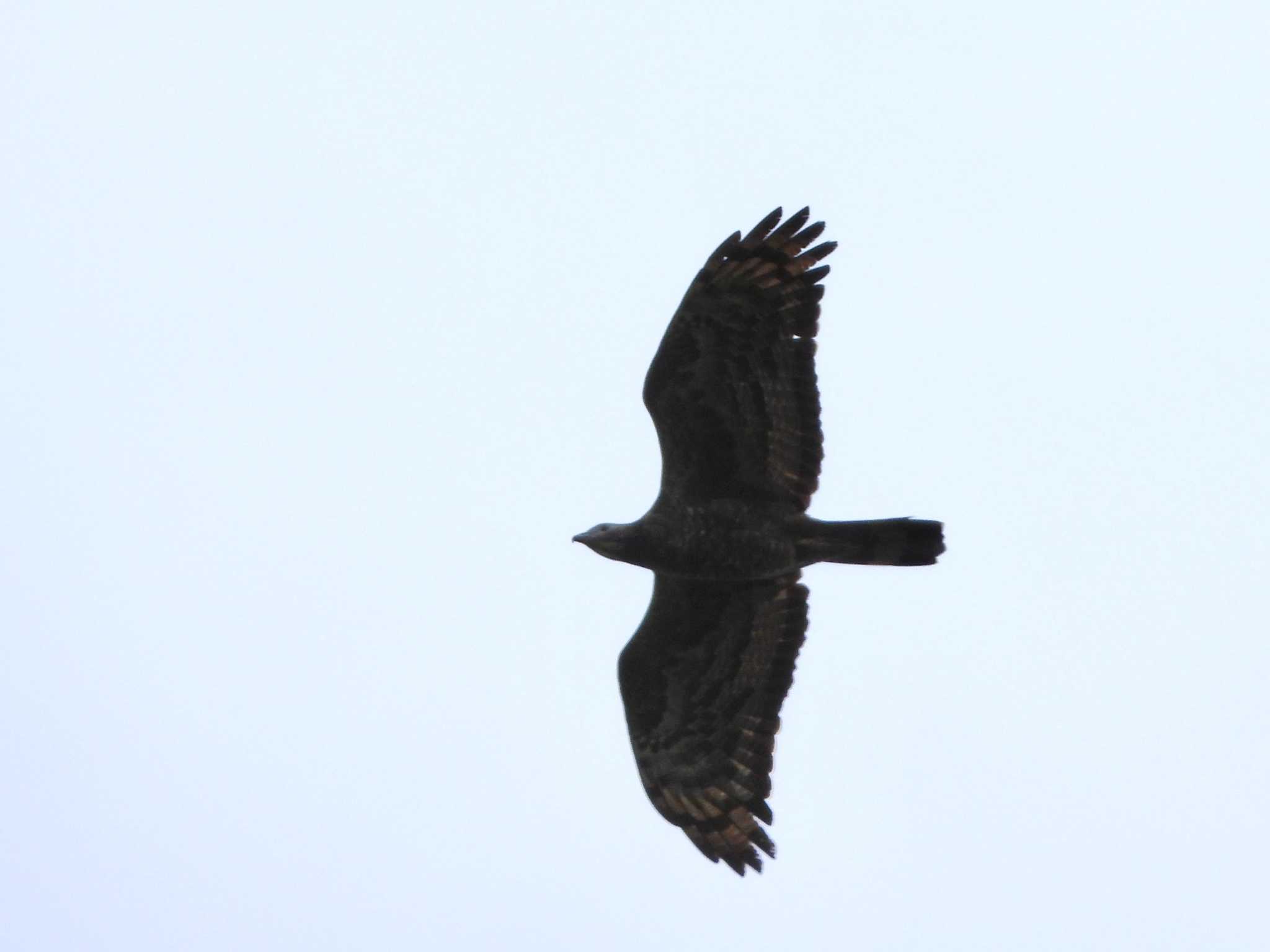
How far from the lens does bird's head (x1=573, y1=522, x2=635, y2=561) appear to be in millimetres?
11875

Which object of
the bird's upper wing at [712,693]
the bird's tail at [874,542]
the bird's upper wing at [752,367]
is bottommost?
the bird's upper wing at [712,693]

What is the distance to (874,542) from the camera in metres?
11.7

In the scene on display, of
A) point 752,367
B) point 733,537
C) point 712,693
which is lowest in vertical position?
point 712,693

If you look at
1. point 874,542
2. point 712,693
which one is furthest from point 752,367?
point 712,693

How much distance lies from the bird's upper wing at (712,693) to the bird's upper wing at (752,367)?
865 mm

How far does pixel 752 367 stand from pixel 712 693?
229 centimetres

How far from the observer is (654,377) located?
11.7 metres

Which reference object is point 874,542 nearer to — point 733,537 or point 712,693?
point 733,537

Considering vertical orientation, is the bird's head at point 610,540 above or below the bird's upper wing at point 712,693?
above

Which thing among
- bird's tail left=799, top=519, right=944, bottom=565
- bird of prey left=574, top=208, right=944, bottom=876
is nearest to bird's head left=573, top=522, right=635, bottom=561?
bird of prey left=574, top=208, right=944, bottom=876

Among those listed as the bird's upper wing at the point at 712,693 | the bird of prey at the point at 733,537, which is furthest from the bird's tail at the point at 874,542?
the bird's upper wing at the point at 712,693

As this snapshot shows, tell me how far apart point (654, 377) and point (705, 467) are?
2.32 feet

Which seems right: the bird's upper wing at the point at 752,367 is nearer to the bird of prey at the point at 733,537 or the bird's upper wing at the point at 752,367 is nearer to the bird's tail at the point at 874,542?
the bird of prey at the point at 733,537

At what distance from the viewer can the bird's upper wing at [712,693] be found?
1220cm
